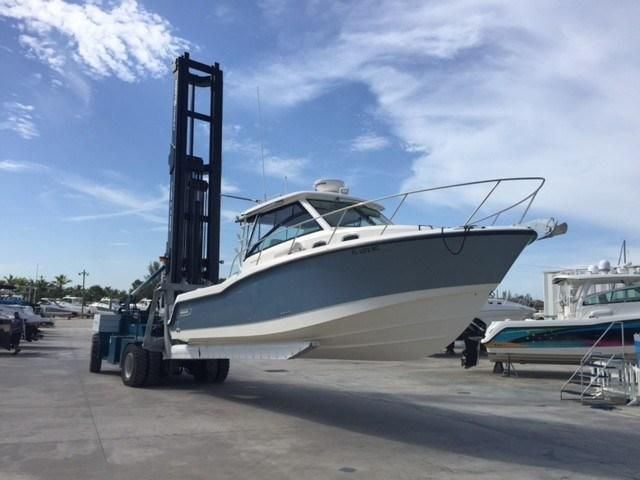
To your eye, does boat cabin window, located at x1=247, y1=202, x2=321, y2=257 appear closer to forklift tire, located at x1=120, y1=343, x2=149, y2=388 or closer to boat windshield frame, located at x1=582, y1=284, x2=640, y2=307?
forklift tire, located at x1=120, y1=343, x2=149, y2=388

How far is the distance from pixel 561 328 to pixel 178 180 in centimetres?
851

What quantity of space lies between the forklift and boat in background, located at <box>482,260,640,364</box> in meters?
6.36

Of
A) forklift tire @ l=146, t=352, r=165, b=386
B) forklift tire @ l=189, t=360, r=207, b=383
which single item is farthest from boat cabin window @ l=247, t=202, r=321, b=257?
forklift tire @ l=189, t=360, r=207, b=383

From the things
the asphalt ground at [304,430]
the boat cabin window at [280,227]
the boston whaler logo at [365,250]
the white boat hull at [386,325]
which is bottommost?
the asphalt ground at [304,430]

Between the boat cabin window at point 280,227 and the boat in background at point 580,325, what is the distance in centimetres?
698

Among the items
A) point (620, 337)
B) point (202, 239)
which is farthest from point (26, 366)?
point (620, 337)

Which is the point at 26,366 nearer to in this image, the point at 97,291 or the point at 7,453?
the point at 7,453

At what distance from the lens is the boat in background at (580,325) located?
11742mm

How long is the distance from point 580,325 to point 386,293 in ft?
26.1

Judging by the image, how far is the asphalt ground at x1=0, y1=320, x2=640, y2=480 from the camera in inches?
199

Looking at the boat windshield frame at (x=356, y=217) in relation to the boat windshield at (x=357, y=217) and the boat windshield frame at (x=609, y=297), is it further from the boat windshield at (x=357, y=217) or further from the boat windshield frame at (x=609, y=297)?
the boat windshield frame at (x=609, y=297)

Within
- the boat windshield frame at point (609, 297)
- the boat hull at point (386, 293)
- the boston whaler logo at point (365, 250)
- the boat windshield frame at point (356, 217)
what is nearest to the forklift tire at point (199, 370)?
the boat hull at point (386, 293)

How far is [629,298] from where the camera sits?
12086mm

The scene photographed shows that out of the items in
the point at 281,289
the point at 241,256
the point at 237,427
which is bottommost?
the point at 237,427
